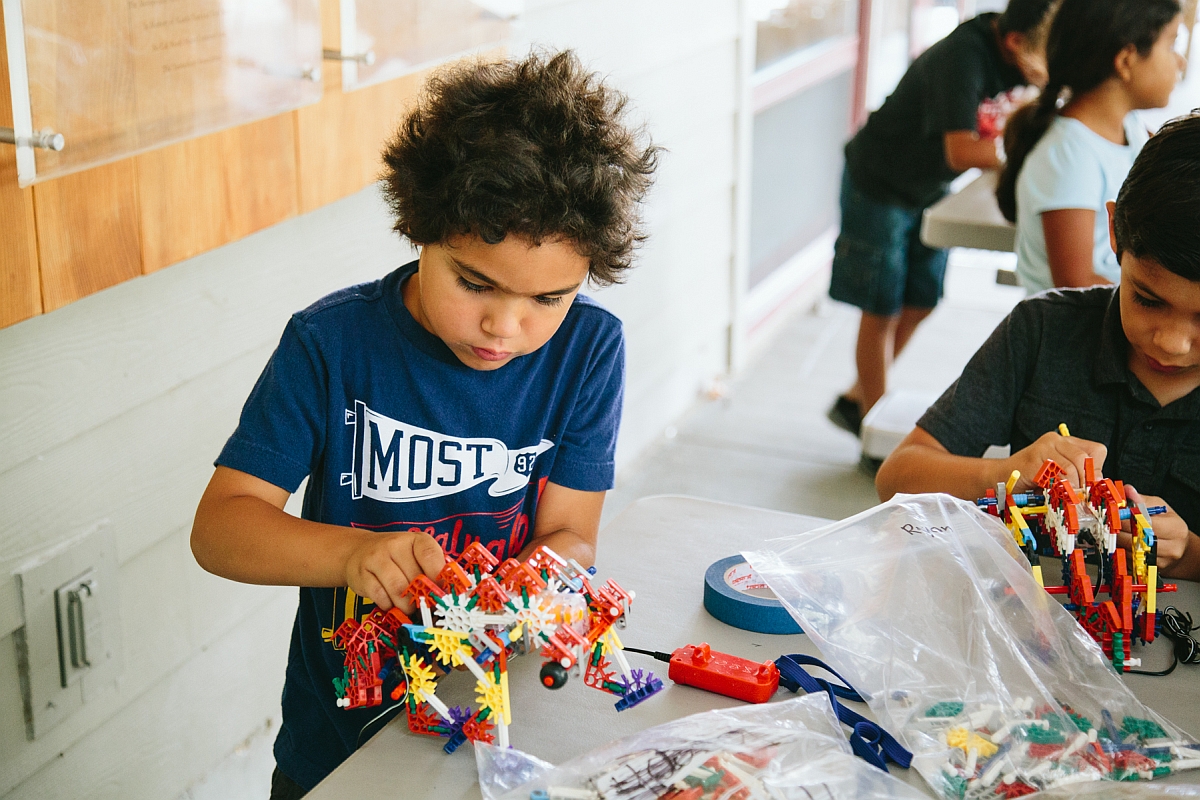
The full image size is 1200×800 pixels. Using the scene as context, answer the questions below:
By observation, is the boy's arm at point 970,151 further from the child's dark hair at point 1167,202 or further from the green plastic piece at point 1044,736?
the green plastic piece at point 1044,736

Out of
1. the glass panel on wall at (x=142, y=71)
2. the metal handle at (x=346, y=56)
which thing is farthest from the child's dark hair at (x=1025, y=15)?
the glass panel on wall at (x=142, y=71)

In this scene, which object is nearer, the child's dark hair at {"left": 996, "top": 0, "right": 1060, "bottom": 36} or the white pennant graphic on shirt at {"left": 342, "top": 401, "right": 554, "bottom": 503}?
the white pennant graphic on shirt at {"left": 342, "top": 401, "right": 554, "bottom": 503}

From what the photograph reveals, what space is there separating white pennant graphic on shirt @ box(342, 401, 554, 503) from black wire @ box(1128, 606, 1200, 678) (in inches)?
24.8

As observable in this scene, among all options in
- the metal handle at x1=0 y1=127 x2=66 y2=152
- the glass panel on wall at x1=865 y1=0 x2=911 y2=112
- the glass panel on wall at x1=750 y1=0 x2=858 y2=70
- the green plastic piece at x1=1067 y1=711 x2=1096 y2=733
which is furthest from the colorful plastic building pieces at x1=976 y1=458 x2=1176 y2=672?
the glass panel on wall at x1=865 y1=0 x2=911 y2=112

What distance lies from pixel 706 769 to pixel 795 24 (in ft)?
13.2

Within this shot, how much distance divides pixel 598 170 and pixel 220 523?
458 millimetres

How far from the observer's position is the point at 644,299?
3.08 meters

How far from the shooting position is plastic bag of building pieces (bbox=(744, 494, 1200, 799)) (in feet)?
2.82

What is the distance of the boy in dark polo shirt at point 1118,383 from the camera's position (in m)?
1.15

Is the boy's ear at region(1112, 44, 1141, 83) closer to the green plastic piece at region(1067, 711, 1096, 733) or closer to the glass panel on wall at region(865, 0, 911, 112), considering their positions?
the green plastic piece at region(1067, 711, 1096, 733)

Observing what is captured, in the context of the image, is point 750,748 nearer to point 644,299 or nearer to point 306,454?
point 306,454

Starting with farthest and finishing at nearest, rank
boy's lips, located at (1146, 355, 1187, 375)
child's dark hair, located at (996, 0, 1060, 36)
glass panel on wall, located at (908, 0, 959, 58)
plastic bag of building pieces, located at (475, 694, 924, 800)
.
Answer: glass panel on wall, located at (908, 0, 959, 58)
child's dark hair, located at (996, 0, 1060, 36)
boy's lips, located at (1146, 355, 1187, 375)
plastic bag of building pieces, located at (475, 694, 924, 800)

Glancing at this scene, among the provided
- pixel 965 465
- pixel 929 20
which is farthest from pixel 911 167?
pixel 929 20

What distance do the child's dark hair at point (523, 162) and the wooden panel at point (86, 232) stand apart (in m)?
0.38
